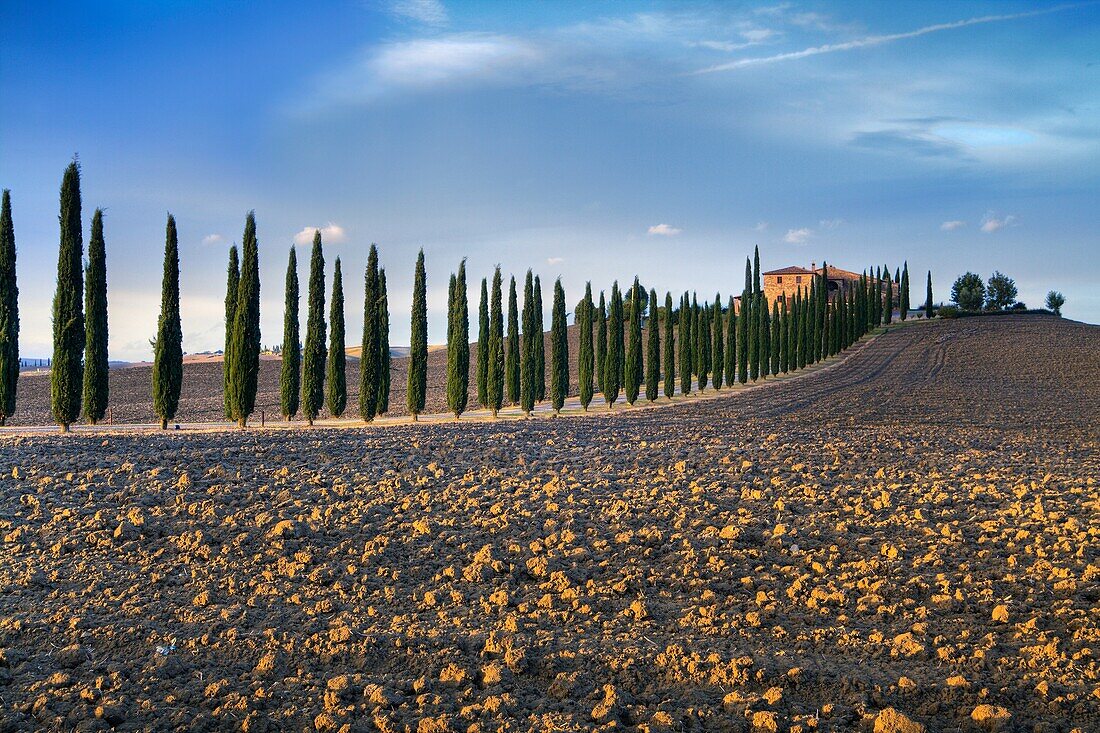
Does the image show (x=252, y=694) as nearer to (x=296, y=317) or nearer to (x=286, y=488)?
(x=286, y=488)

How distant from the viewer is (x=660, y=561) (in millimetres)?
10867

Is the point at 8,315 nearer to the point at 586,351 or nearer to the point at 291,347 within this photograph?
the point at 291,347

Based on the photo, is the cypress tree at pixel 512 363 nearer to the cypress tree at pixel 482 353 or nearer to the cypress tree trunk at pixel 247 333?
the cypress tree at pixel 482 353

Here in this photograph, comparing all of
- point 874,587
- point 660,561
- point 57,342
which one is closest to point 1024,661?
point 874,587

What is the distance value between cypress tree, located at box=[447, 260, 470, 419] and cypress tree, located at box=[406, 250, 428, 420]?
1.13m

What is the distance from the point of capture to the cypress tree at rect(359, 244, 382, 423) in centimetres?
3297

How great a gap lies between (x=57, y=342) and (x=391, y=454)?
1517cm

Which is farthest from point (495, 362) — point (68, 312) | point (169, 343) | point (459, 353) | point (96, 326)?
point (68, 312)

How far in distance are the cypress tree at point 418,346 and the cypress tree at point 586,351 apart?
854 cm

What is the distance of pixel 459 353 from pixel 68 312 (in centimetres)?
1495

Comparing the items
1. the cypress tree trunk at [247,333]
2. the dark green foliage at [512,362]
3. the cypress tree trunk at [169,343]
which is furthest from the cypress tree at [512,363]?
the cypress tree trunk at [169,343]

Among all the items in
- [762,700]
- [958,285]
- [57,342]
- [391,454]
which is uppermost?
[958,285]

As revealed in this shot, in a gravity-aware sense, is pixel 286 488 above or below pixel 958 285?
below

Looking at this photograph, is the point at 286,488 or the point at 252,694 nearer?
the point at 252,694
